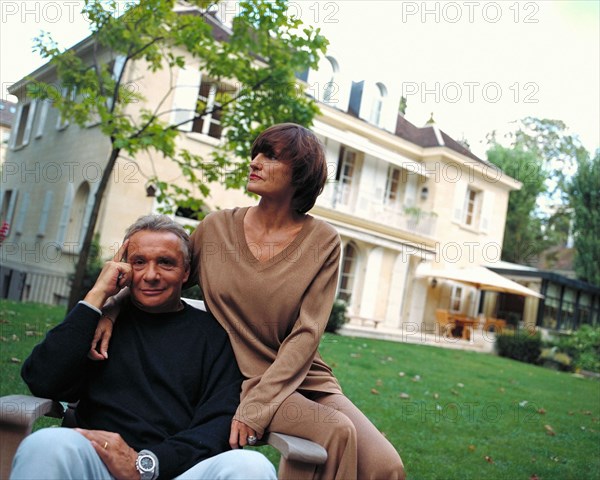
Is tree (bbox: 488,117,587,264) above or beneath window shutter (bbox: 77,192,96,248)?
above

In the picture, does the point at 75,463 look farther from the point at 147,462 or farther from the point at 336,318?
the point at 336,318

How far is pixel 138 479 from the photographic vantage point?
6.73ft

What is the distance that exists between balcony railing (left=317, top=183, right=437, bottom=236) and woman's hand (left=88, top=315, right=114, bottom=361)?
18.3 m

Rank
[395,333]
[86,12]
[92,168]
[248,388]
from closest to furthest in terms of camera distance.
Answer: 1. [248,388]
2. [86,12]
3. [92,168]
4. [395,333]

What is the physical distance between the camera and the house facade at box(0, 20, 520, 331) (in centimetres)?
1527

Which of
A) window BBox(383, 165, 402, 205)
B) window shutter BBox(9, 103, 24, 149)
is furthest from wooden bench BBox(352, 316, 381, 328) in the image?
window shutter BBox(9, 103, 24, 149)

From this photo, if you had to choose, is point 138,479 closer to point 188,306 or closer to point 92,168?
point 188,306

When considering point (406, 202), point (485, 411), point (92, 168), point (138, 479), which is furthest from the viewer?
point (406, 202)

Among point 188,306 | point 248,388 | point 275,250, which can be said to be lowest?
point 248,388

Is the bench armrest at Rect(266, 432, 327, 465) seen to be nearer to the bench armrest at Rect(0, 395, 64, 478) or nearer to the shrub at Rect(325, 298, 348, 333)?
the bench armrest at Rect(0, 395, 64, 478)

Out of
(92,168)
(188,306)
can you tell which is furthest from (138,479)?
(92,168)

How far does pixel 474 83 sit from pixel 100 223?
8860mm

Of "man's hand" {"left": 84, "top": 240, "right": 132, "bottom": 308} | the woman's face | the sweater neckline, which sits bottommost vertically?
"man's hand" {"left": 84, "top": 240, "right": 132, "bottom": 308}

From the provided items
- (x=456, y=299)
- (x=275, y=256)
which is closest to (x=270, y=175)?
(x=275, y=256)
